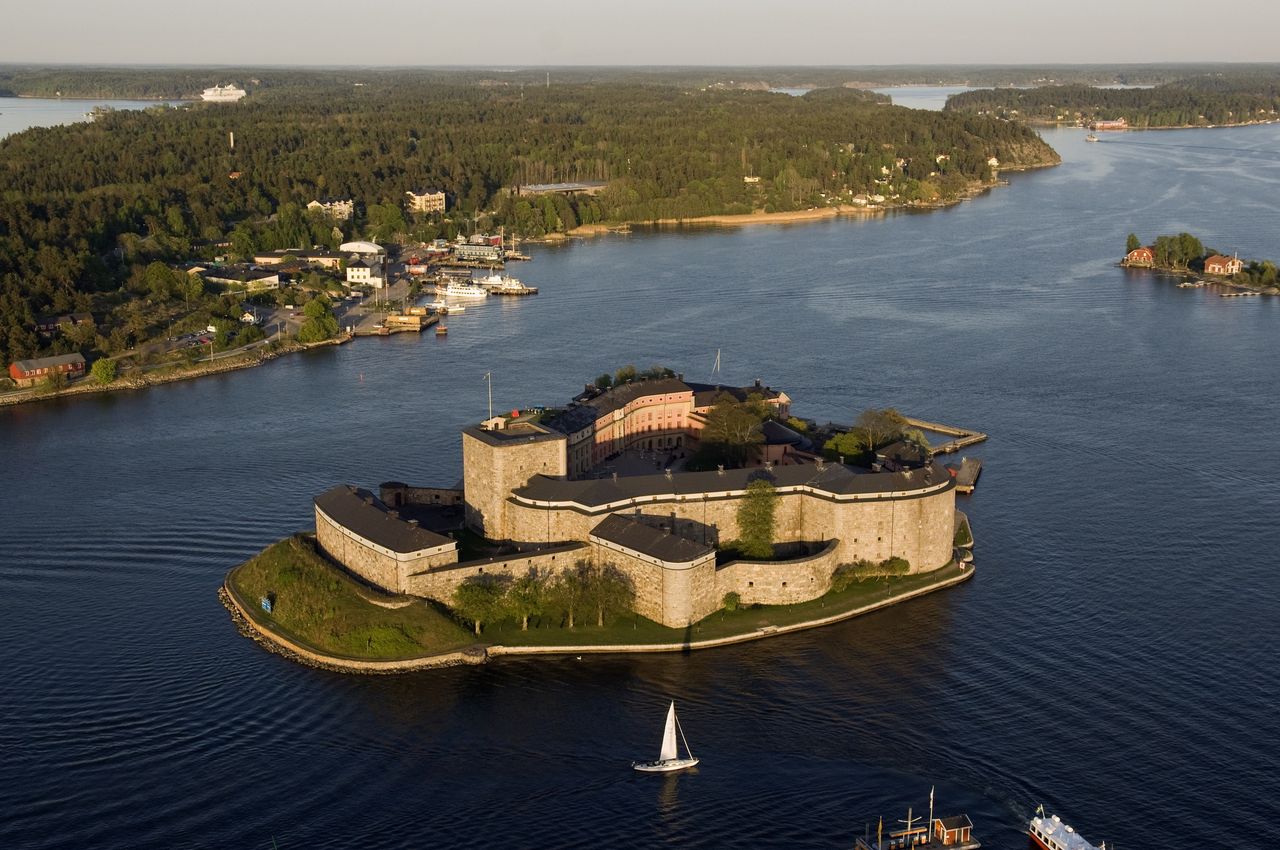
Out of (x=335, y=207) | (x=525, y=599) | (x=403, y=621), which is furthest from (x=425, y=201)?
(x=403, y=621)

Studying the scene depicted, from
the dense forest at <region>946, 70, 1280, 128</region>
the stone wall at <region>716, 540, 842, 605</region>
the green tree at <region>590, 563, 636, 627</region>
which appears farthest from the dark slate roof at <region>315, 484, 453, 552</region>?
the dense forest at <region>946, 70, 1280, 128</region>

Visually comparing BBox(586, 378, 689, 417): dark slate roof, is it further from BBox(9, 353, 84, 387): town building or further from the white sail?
BBox(9, 353, 84, 387): town building

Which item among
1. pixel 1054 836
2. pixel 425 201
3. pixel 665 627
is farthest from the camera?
pixel 425 201

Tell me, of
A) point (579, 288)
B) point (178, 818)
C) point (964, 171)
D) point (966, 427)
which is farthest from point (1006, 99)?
point (178, 818)

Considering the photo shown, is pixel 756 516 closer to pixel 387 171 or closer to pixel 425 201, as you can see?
pixel 425 201

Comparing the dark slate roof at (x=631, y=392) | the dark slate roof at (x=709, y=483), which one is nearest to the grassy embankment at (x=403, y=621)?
the dark slate roof at (x=709, y=483)
